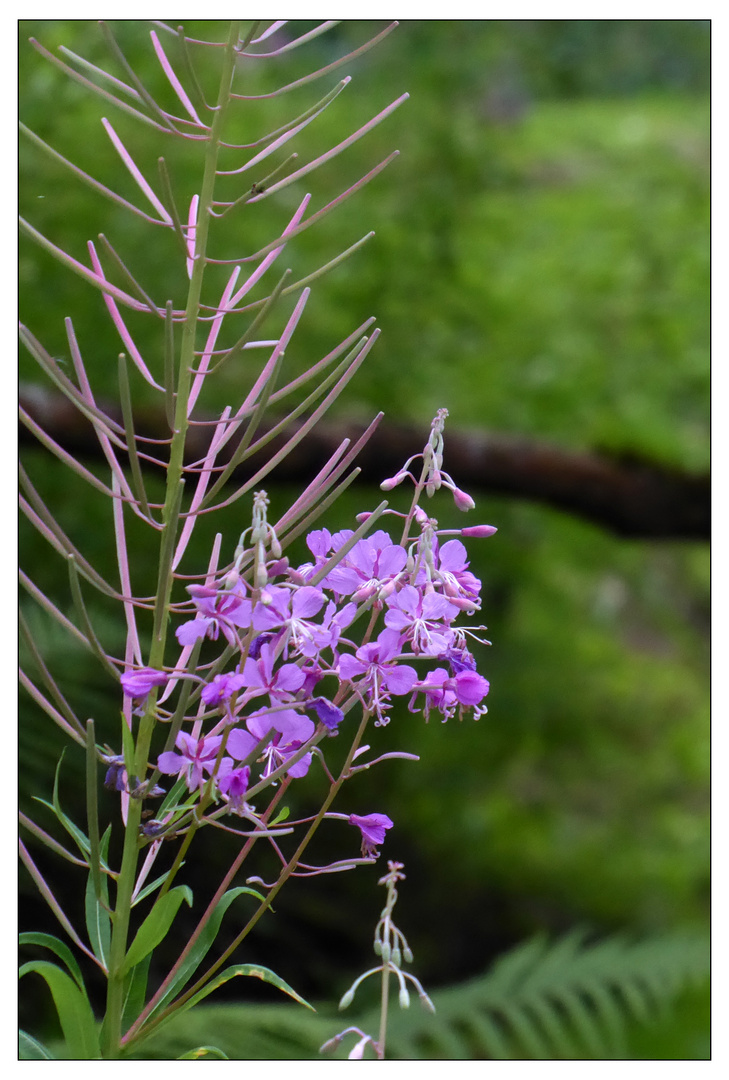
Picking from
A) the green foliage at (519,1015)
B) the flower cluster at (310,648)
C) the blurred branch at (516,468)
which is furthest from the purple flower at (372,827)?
the blurred branch at (516,468)

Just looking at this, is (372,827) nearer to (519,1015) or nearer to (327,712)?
(327,712)

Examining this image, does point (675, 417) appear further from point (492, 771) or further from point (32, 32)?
point (32, 32)

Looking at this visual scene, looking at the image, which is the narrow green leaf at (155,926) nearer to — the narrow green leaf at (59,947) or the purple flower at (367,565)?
the narrow green leaf at (59,947)

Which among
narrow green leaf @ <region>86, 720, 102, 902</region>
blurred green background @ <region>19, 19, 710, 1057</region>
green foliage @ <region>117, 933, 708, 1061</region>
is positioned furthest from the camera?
blurred green background @ <region>19, 19, 710, 1057</region>

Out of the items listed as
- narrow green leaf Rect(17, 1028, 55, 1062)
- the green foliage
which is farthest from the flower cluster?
the green foliage

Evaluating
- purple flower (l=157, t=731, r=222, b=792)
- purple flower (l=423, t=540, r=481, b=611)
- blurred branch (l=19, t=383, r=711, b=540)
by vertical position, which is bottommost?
purple flower (l=157, t=731, r=222, b=792)

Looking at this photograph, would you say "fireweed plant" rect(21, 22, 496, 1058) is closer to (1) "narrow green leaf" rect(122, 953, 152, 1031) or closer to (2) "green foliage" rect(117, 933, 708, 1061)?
(1) "narrow green leaf" rect(122, 953, 152, 1031)

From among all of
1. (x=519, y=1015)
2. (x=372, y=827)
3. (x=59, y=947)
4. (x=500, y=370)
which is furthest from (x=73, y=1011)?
(x=500, y=370)
